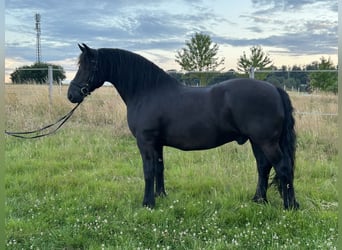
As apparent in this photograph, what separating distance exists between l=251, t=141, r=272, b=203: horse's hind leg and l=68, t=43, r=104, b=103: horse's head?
206cm

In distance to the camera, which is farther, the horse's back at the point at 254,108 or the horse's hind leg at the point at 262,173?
the horse's hind leg at the point at 262,173

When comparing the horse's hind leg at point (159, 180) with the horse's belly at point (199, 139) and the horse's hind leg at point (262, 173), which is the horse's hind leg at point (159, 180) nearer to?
the horse's belly at point (199, 139)

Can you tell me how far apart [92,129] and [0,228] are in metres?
6.12

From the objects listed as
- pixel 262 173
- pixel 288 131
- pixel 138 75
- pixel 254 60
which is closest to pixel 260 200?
pixel 262 173

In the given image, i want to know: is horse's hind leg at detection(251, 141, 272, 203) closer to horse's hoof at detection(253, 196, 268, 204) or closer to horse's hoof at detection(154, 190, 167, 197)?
horse's hoof at detection(253, 196, 268, 204)

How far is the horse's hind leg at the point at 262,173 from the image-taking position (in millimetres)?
3929

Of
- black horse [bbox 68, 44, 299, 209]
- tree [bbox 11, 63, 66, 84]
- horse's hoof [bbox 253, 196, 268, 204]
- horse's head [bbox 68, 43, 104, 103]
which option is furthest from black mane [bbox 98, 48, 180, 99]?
tree [bbox 11, 63, 66, 84]

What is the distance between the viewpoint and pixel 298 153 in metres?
5.87

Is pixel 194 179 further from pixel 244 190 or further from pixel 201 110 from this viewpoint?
pixel 201 110

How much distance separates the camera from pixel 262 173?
3.99m

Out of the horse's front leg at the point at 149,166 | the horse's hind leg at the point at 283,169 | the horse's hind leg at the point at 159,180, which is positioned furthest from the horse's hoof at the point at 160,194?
the horse's hind leg at the point at 283,169

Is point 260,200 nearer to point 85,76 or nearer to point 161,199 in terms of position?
point 161,199

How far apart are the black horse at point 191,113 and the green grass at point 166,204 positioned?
0.34 meters

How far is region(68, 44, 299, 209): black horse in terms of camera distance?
353 cm
